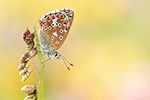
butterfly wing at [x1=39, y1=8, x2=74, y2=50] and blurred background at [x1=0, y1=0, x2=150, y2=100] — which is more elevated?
blurred background at [x1=0, y1=0, x2=150, y2=100]

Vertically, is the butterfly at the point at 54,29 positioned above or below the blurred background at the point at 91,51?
below

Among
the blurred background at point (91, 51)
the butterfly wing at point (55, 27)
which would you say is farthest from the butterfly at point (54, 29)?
the blurred background at point (91, 51)

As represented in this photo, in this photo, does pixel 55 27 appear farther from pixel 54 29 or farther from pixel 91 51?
pixel 91 51

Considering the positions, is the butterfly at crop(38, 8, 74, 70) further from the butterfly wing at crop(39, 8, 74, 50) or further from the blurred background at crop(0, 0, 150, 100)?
the blurred background at crop(0, 0, 150, 100)

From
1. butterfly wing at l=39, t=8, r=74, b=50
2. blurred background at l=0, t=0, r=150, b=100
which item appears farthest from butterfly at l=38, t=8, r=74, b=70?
blurred background at l=0, t=0, r=150, b=100

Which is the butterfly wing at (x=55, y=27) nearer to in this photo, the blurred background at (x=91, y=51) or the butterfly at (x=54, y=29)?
the butterfly at (x=54, y=29)
